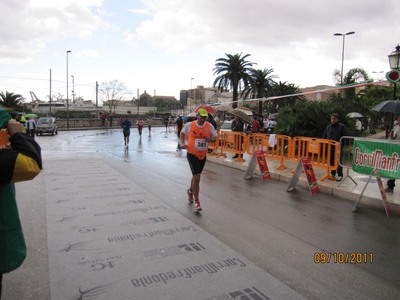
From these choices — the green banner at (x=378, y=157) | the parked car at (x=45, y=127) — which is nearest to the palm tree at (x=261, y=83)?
the parked car at (x=45, y=127)

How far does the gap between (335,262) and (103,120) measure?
4593 centimetres

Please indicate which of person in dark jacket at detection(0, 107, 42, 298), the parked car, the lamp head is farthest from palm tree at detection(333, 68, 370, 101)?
person in dark jacket at detection(0, 107, 42, 298)

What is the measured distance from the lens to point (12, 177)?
7.20 ft

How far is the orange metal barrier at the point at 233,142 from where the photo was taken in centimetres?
1313

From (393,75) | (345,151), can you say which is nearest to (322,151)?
(345,151)

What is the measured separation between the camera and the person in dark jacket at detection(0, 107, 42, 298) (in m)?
2.19

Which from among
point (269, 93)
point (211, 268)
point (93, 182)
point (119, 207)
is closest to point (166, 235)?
point (211, 268)

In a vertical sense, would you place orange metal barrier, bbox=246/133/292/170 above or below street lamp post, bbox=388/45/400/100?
below

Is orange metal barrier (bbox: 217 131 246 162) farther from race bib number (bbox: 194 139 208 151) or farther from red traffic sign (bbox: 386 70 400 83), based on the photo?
race bib number (bbox: 194 139 208 151)

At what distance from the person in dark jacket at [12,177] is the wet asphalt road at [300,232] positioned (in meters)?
2.65

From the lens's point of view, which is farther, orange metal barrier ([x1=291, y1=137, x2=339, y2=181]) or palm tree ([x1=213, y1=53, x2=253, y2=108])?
palm tree ([x1=213, y1=53, x2=253, y2=108])
